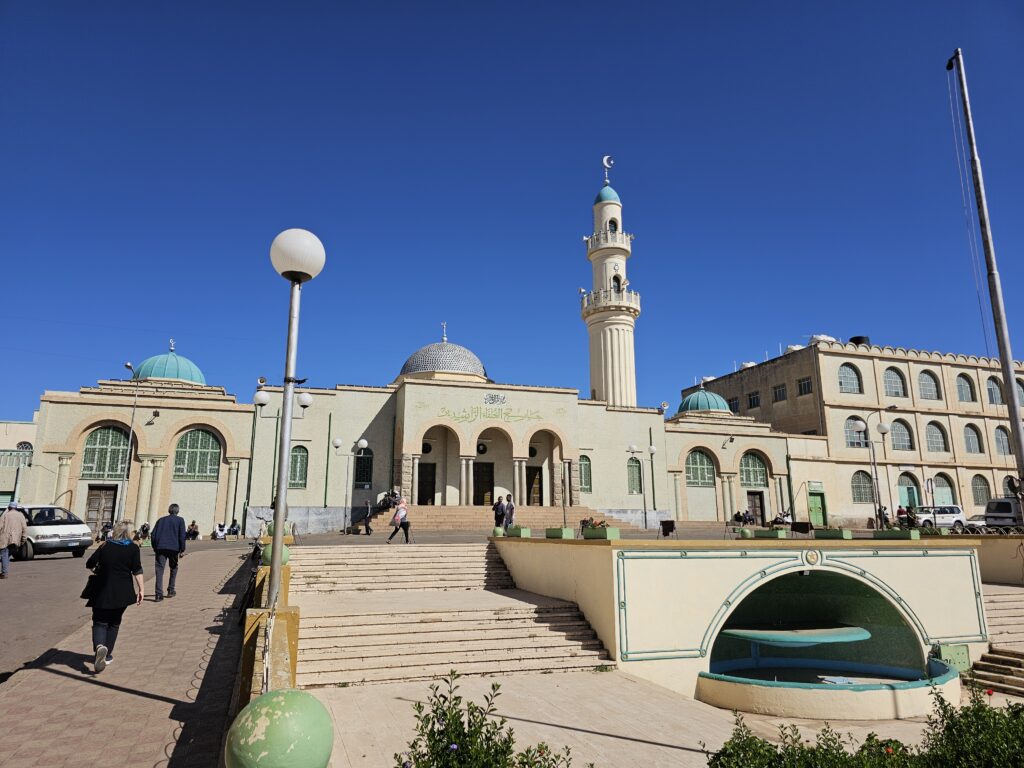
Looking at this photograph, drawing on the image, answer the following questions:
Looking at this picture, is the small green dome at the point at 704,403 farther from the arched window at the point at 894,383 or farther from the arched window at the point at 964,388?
the arched window at the point at 964,388

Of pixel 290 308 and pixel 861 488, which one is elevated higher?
pixel 290 308

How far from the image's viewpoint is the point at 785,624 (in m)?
13.3

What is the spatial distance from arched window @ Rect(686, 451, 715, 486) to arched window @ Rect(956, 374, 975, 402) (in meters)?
17.7

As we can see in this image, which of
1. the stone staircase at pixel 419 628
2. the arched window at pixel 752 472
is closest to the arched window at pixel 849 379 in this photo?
the arched window at pixel 752 472

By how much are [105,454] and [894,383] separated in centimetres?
3959

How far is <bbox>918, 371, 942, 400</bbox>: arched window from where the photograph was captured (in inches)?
1462

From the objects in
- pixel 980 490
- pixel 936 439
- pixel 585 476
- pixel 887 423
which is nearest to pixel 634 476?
pixel 585 476

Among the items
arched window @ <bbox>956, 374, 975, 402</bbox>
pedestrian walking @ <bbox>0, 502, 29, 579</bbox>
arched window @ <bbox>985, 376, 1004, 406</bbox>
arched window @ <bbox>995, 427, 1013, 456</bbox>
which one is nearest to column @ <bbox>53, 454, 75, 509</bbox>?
pedestrian walking @ <bbox>0, 502, 29, 579</bbox>

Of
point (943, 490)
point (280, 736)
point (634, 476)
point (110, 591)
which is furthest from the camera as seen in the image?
point (943, 490)

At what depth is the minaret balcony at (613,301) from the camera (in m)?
31.2

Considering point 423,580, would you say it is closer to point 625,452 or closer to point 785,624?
point 785,624

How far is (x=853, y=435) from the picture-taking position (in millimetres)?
34812

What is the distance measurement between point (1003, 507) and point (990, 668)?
19.2 metres

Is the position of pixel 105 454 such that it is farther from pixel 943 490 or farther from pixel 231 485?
pixel 943 490
